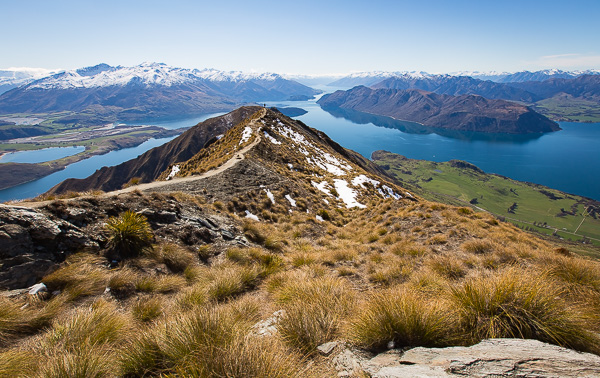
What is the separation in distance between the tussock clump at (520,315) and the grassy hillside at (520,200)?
17059 cm

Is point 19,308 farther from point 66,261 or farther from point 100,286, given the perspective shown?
point 66,261

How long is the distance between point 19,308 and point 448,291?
27.8 ft

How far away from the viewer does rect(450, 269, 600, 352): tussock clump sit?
3.48 m

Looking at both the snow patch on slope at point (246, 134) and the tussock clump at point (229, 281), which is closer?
the tussock clump at point (229, 281)

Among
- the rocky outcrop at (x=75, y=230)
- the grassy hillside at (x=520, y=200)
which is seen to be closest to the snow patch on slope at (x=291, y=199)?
the rocky outcrop at (x=75, y=230)

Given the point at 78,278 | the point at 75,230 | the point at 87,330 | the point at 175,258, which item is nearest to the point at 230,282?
the point at 175,258

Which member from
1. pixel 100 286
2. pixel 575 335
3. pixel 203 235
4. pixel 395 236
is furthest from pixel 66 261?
pixel 395 236

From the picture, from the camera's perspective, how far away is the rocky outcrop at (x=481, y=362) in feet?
8.95

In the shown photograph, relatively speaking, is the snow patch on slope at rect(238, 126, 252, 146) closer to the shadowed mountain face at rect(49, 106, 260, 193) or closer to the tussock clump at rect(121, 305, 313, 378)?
the tussock clump at rect(121, 305, 313, 378)

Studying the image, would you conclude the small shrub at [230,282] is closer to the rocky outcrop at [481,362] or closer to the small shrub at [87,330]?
the small shrub at [87,330]

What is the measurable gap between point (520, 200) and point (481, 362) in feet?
737

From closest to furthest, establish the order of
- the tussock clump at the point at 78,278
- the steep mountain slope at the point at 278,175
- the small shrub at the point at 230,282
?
the tussock clump at the point at 78,278, the small shrub at the point at 230,282, the steep mountain slope at the point at 278,175

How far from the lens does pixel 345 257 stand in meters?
9.17

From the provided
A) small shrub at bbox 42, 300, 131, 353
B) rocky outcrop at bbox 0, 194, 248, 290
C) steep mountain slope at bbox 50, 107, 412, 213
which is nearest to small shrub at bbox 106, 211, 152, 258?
rocky outcrop at bbox 0, 194, 248, 290
